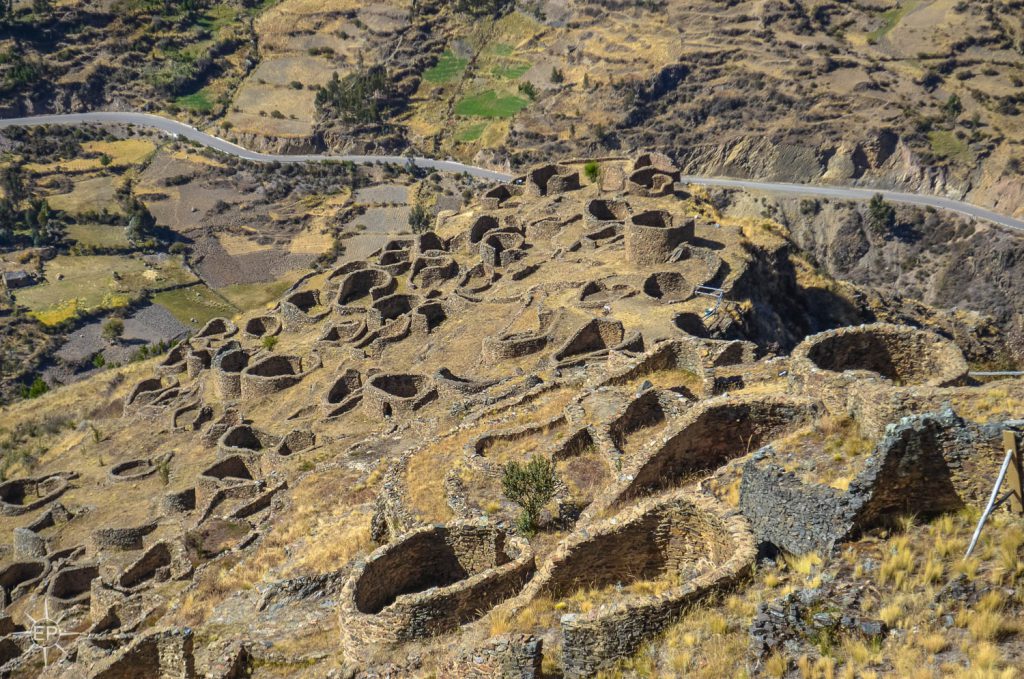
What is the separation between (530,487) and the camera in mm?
19359

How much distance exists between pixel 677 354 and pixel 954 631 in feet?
Result: 49.0

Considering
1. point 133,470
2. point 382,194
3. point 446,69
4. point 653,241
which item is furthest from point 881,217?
point 133,470

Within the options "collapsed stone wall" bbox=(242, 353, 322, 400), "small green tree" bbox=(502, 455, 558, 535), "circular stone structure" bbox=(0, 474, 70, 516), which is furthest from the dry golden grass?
"circular stone structure" bbox=(0, 474, 70, 516)

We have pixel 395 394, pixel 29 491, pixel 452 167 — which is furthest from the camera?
pixel 452 167

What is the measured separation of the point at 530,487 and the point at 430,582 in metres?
3.01

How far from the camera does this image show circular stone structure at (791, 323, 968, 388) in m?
20.5

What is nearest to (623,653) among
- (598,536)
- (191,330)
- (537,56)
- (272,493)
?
(598,536)

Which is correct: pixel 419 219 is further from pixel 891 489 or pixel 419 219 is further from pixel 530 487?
pixel 891 489

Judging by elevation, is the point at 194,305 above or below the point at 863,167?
below

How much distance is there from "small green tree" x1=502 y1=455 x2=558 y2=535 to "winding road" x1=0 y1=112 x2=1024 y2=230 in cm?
11127

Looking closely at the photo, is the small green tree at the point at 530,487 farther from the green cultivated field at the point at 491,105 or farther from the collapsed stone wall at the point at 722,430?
the green cultivated field at the point at 491,105

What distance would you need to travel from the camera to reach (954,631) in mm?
11250

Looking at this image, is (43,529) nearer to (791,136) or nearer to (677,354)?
(677,354)

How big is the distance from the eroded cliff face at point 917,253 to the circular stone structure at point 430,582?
88.3 m
